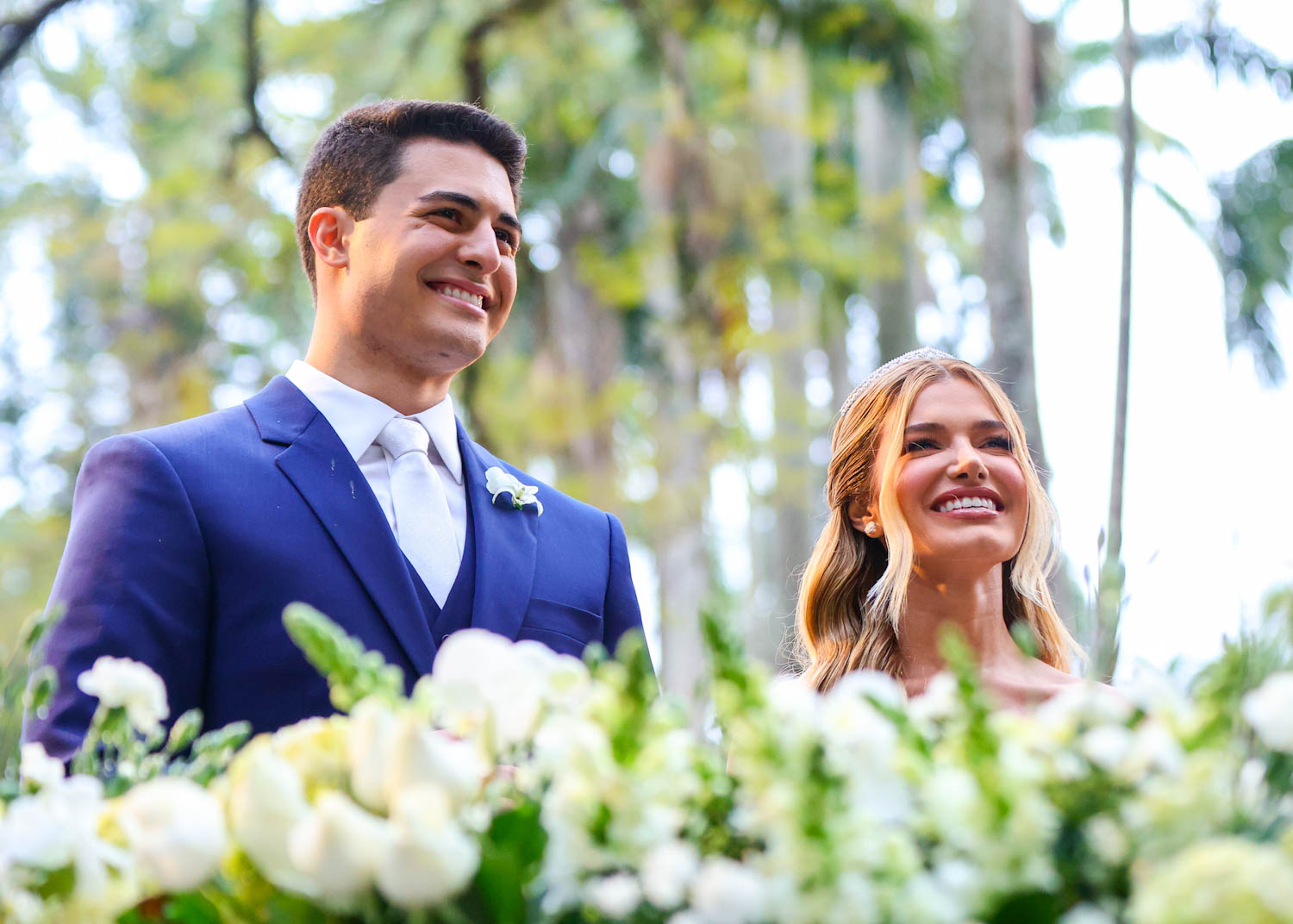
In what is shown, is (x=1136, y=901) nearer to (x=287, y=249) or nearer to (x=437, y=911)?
(x=437, y=911)

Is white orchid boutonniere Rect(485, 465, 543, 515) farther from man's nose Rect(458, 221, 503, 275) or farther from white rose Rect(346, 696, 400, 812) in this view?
white rose Rect(346, 696, 400, 812)

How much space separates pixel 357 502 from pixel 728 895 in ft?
6.46

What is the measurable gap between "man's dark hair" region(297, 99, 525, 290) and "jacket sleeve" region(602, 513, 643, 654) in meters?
0.94

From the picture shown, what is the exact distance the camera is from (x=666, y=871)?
1.01 meters

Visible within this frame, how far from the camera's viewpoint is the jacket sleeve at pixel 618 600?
320 cm

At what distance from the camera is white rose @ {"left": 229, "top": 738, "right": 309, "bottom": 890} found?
107 cm

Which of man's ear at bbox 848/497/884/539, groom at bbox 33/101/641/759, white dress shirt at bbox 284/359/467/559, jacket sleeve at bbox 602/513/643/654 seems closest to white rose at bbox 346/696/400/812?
groom at bbox 33/101/641/759

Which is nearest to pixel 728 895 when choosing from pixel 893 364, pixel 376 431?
pixel 376 431

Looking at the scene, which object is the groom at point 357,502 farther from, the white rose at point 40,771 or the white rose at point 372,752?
the white rose at point 372,752

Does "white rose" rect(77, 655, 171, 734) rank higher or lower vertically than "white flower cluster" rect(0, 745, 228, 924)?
higher

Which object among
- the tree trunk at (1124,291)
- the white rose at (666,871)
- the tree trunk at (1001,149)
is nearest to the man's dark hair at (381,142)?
the tree trunk at (1124,291)

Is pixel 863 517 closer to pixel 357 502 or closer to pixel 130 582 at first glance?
pixel 357 502

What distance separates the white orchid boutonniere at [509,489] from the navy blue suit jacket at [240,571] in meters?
0.12

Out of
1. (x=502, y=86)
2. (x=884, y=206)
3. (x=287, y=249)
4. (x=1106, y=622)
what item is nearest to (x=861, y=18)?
(x=884, y=206)
